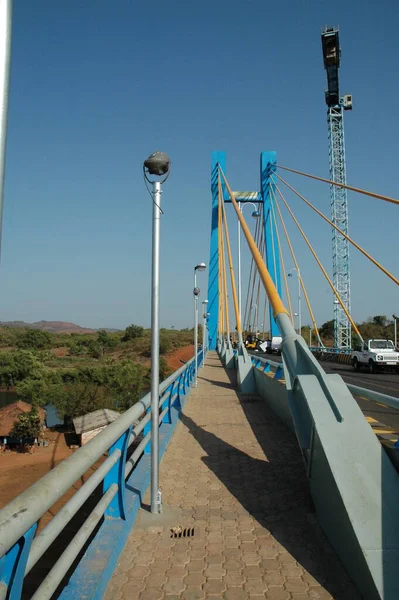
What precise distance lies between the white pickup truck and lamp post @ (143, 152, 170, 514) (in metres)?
24.1

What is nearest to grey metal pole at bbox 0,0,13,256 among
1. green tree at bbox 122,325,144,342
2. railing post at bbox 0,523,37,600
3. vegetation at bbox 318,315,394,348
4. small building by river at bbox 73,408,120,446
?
railing post at bbox 0,523,37,600

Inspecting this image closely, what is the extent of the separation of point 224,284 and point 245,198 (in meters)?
9.98

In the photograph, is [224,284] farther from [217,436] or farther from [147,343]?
[147,343]

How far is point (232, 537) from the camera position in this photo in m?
4.16

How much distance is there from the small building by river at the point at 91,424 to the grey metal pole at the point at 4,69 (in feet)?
76.9

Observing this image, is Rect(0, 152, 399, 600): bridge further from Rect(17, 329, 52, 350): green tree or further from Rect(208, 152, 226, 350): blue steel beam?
Rect(17, 329, 52, 350): green tree

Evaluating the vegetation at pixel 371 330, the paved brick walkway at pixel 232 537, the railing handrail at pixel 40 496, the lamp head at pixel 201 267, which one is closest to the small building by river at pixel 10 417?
the lamp head at pixel 201 267

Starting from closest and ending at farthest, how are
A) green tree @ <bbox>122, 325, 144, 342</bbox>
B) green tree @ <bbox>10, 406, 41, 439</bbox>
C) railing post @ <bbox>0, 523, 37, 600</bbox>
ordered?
1. railing post @ <bbox>0, 523, 37, 600</bbox>
2. green tree @ <bbox>10, 406, 41, 439</bbox>
3. green tree @ <bbox>122, 325, 144, 342</bbox>

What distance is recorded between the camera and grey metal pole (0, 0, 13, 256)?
179 cm

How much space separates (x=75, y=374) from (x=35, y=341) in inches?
1668

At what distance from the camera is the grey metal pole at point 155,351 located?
468cm

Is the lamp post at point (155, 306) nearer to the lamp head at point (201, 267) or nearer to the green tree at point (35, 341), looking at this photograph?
the lamp head at point (201, 267)

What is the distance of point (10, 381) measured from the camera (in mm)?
61312

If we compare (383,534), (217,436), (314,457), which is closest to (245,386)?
(217,436)
